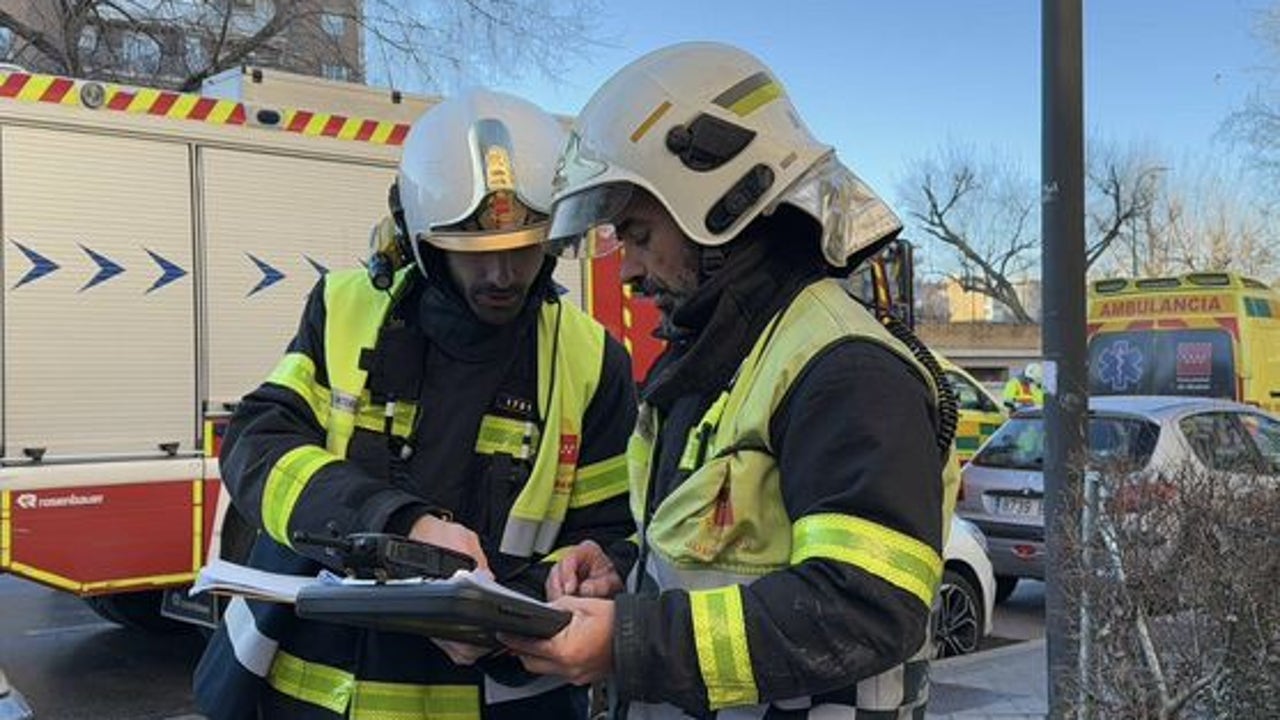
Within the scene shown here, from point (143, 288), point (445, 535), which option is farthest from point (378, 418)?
point (143, 288)

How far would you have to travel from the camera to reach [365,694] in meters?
2.18

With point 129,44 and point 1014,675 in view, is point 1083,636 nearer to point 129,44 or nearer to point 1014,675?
point 1014,675

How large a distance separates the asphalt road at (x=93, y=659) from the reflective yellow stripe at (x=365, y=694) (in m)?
4.20

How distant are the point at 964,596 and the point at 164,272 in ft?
14.9

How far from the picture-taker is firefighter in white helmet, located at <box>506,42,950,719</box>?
1.43 metres

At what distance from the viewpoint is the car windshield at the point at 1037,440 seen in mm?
8391

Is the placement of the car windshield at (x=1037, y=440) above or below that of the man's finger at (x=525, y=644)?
below

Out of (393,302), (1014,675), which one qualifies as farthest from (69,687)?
(393,302)

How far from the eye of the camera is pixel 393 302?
7.63 ft

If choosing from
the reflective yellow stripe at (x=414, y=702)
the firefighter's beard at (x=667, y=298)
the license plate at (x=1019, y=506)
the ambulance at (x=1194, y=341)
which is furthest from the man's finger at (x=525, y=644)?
the ambulance at (x=1194, y=341)

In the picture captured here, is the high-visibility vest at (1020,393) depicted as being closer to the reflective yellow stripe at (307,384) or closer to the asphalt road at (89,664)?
the asphalt road at (89,664)

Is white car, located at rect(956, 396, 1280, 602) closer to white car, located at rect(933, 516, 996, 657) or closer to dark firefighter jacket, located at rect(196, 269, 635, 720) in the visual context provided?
white car, located at rect(933, 516, 996, 657)

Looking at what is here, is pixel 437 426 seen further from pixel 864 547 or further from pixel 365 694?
pixel 864 547

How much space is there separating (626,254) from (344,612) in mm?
610
